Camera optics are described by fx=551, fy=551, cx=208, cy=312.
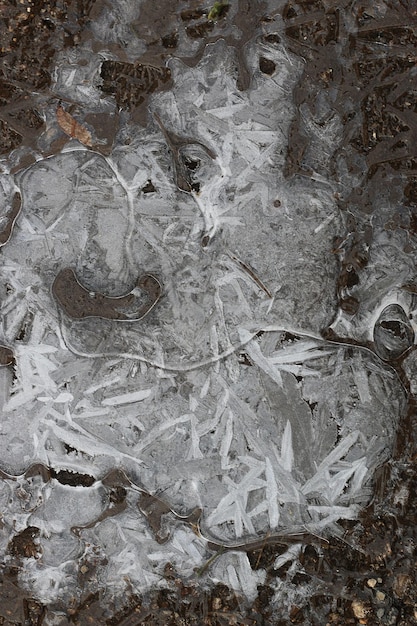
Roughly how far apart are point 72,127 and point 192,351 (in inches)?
40.8

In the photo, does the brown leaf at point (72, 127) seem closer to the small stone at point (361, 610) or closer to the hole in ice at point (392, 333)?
the hole in ice at point (392, 333)

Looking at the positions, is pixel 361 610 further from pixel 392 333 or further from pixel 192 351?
pixel 192 351

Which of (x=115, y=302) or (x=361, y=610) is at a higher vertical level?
(x=115, y=302)

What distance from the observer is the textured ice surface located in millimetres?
2201

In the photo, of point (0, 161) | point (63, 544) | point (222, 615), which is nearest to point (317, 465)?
point (222, 615)

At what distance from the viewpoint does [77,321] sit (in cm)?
224

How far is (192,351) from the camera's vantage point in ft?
7.31

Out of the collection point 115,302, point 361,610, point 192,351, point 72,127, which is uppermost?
point 72,127

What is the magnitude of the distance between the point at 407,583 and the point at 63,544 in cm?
139

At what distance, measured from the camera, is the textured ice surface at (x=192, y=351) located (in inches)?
86.7

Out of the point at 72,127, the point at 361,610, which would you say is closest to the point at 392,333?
the point at 361,610

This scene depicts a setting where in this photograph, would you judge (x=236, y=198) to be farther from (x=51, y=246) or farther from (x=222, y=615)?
(x=222, y=615)

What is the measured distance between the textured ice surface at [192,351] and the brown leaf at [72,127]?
0.04 m

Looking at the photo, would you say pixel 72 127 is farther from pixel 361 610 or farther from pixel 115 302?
pixel 361 610
